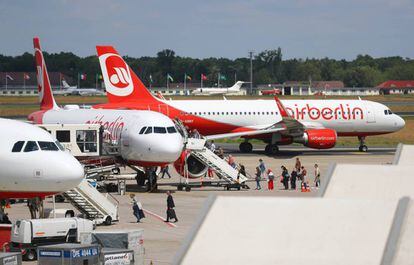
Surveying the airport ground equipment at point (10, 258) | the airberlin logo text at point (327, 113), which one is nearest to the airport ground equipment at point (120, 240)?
the airport ground equipment at point (10, 258)

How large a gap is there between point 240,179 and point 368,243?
116ft

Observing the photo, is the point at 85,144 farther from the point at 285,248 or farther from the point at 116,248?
the point at 285,248

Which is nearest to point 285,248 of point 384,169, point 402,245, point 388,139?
point 402,245

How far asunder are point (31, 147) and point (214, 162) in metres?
18.7

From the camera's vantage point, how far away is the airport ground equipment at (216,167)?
47.3 m

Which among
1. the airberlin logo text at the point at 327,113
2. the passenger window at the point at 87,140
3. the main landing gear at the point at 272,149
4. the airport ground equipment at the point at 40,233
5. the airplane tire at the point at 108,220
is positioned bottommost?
the main landing gear at the point at 272,149

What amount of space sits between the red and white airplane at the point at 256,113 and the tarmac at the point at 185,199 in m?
1.69

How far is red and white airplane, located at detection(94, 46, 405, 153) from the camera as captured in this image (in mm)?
64062

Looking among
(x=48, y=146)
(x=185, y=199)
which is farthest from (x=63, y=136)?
(x=48, y=146)

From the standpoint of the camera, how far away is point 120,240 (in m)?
27.0

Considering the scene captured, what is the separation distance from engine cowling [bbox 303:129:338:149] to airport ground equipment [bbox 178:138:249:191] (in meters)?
14.9

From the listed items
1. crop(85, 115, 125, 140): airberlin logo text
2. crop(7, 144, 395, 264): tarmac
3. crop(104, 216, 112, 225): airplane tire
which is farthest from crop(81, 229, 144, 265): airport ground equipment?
crop(85, 115, 125, 140): airberlin logo text

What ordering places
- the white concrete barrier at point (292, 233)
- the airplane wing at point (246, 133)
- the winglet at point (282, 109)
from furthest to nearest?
the winglet at point (282, 109)
the airplane wing at point (246, 133)
the white concrete barrier at point (292, 233)

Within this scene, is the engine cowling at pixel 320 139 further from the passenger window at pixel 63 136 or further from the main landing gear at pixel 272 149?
the passenger window at pixel 63 136
